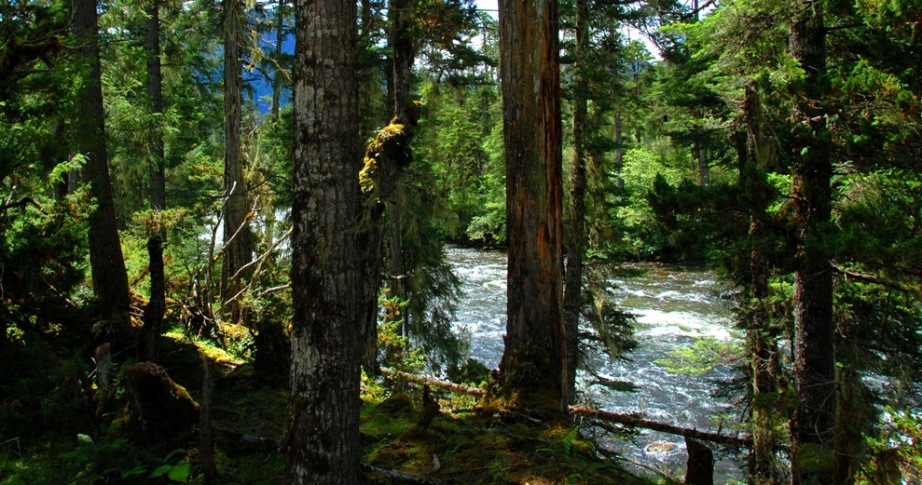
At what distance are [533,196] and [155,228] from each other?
779 cm

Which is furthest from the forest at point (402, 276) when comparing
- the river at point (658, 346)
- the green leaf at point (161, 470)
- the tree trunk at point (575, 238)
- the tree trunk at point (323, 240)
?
the river at point (658, 346)

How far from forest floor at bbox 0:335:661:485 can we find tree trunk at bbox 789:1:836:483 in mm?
2784

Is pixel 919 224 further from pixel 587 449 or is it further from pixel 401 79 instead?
pixel 401 79

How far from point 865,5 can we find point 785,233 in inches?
91.4

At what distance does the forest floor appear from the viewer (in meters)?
4.14

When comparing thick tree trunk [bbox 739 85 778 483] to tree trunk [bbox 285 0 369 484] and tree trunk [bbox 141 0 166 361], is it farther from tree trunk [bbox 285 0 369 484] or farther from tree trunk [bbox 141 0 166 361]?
tree trunk [bbox 141 0 166 361]

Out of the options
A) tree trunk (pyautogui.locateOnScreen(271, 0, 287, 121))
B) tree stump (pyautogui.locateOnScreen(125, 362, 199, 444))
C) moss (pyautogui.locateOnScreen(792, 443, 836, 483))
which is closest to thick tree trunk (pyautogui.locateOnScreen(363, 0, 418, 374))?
tree trunk (pyautogui.locateOnScreen(271, 0, 287, 121))

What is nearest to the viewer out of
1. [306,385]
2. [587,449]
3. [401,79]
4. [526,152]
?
[306,385]

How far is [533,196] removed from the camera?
543 cm

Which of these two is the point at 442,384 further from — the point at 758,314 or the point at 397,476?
the point at 758,314

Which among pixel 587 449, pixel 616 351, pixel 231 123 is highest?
pixel 231 123

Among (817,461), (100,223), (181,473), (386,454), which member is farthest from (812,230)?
(100,223)

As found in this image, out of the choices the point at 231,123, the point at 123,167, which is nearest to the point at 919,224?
the point at 231,123

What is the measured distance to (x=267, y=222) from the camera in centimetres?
998
